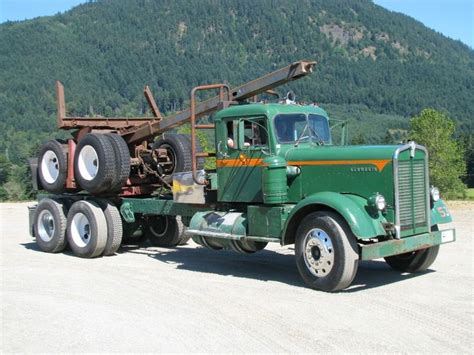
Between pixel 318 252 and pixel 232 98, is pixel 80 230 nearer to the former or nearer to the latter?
pixel 232 98

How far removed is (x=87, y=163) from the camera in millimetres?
12312

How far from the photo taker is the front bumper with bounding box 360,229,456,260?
26.8 feet

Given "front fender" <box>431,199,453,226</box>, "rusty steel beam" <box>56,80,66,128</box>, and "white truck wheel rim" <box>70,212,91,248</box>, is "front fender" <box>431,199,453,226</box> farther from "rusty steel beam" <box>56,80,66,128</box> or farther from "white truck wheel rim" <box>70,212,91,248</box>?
"rusty steel beam" <box>56,80,66,128</box>

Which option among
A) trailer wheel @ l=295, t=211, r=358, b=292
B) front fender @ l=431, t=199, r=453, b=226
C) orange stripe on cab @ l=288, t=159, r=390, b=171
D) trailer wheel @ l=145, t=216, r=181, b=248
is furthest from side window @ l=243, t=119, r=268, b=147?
trailer wheel @ l=145, t=216, r=181, b=248

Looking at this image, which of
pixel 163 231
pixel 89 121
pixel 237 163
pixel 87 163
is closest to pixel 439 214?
pixel 237 163

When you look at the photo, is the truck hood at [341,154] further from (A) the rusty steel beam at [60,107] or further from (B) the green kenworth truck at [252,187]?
(A) the rusty steel beam at [60,107]

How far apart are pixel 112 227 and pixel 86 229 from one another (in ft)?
2.22

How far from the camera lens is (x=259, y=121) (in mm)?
9570

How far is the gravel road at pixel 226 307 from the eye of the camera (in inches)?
245

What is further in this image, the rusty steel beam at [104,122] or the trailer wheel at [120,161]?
the rusty steel beam at [104,122]

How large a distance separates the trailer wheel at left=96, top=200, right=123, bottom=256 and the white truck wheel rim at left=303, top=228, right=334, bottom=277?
459 cm

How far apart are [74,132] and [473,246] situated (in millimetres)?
8103

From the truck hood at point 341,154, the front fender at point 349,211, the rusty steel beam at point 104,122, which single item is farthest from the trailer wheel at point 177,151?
the front fender at point 349,211

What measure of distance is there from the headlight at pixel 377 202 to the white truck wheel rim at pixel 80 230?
6.06m
